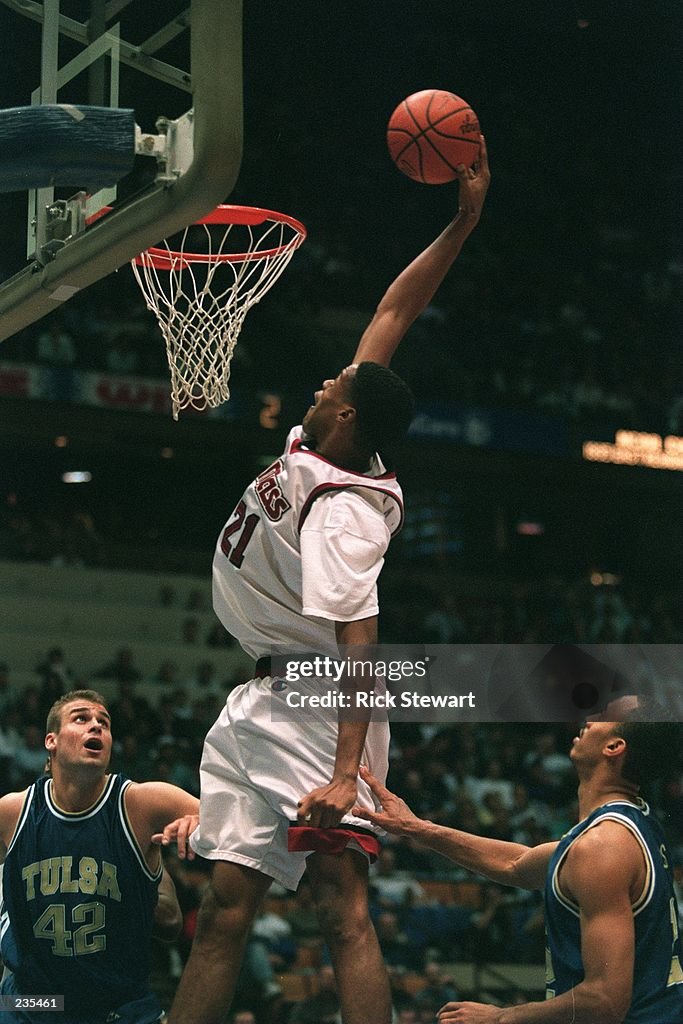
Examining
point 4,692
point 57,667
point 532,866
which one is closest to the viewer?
point 532,866

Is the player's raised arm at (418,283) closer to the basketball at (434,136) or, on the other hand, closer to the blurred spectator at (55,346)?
the basketball at (434,136)

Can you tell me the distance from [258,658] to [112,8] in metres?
1.74

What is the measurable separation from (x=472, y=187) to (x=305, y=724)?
5.37 feet

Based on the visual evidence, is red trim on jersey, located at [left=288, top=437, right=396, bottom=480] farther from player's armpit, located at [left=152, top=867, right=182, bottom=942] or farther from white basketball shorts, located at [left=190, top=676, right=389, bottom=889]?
player's armpit, located at [left=152, top=867, right=182, bottom=942]

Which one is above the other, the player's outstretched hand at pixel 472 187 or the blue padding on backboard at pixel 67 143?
the player's outstretched hand at pixel 472 187

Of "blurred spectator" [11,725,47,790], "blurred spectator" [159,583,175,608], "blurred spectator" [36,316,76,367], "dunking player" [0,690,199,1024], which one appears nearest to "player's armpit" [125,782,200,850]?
"dunking player" [0,690,199,1024]

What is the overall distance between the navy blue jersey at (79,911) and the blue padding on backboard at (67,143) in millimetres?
1909

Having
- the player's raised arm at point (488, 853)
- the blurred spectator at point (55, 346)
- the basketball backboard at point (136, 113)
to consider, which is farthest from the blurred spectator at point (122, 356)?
the player's raised arm at point (488, 853)

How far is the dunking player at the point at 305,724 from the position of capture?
11.1 feet

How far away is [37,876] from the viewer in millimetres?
4047

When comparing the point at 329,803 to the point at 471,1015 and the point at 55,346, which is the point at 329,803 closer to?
the point at 471,1015

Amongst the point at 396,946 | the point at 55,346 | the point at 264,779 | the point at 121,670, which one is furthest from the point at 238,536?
the point at 55,346

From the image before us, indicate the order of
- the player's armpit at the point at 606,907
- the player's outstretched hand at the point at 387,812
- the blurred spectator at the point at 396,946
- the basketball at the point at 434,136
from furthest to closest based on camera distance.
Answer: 1. the blurred spectator at the point at 396,946
2. the basketball at the point at 434,136
3. the player's outstretched hand at the point at 387,812
4. the player's armpit at the point at 606,907

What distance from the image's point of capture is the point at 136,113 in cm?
323
